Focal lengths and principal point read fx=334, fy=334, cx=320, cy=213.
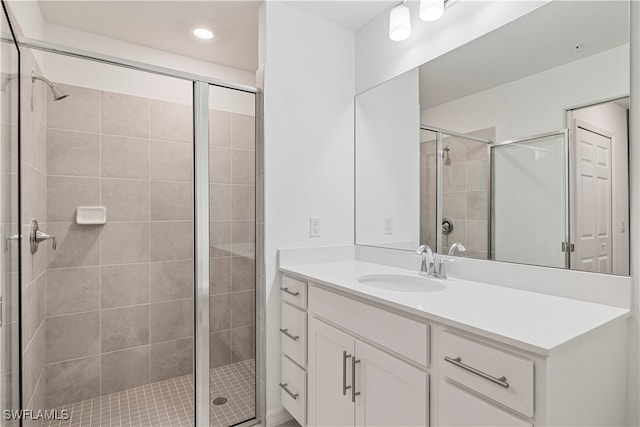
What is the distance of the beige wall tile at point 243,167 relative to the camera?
6.12 feet

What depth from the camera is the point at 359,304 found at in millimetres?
1368

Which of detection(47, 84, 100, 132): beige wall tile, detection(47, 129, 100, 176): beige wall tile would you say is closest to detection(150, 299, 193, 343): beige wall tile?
detection(47, 129, 100, 176): beige wall tile

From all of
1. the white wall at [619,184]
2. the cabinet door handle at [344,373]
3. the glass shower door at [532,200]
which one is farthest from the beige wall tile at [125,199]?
the white wall at [619,184]

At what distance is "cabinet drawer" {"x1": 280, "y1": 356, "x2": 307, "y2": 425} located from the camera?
1.70 meters

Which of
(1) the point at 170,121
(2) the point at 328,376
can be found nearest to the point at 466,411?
(2) the point at 328,376

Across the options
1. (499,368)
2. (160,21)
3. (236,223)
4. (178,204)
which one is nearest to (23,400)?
(236,223)

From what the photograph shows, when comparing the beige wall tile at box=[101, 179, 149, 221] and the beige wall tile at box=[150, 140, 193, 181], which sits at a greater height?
the beige wall tile at box=[150, 140, 193, 181]

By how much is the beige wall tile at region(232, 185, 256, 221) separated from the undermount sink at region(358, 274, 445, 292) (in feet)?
2.39

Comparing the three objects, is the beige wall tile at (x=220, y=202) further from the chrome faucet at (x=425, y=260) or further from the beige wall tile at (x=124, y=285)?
the chrome faucet at (x=425, y=260)

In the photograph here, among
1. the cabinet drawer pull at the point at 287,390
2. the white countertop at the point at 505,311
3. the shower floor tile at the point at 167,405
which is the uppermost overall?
the white countertop at the point at 505,311

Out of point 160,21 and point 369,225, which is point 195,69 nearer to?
point 160,21

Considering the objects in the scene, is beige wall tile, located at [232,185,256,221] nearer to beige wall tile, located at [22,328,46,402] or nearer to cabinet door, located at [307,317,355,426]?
cabinet door, located at [307,317,355,426]

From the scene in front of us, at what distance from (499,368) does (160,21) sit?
8.35 feet

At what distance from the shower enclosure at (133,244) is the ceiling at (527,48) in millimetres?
1025
